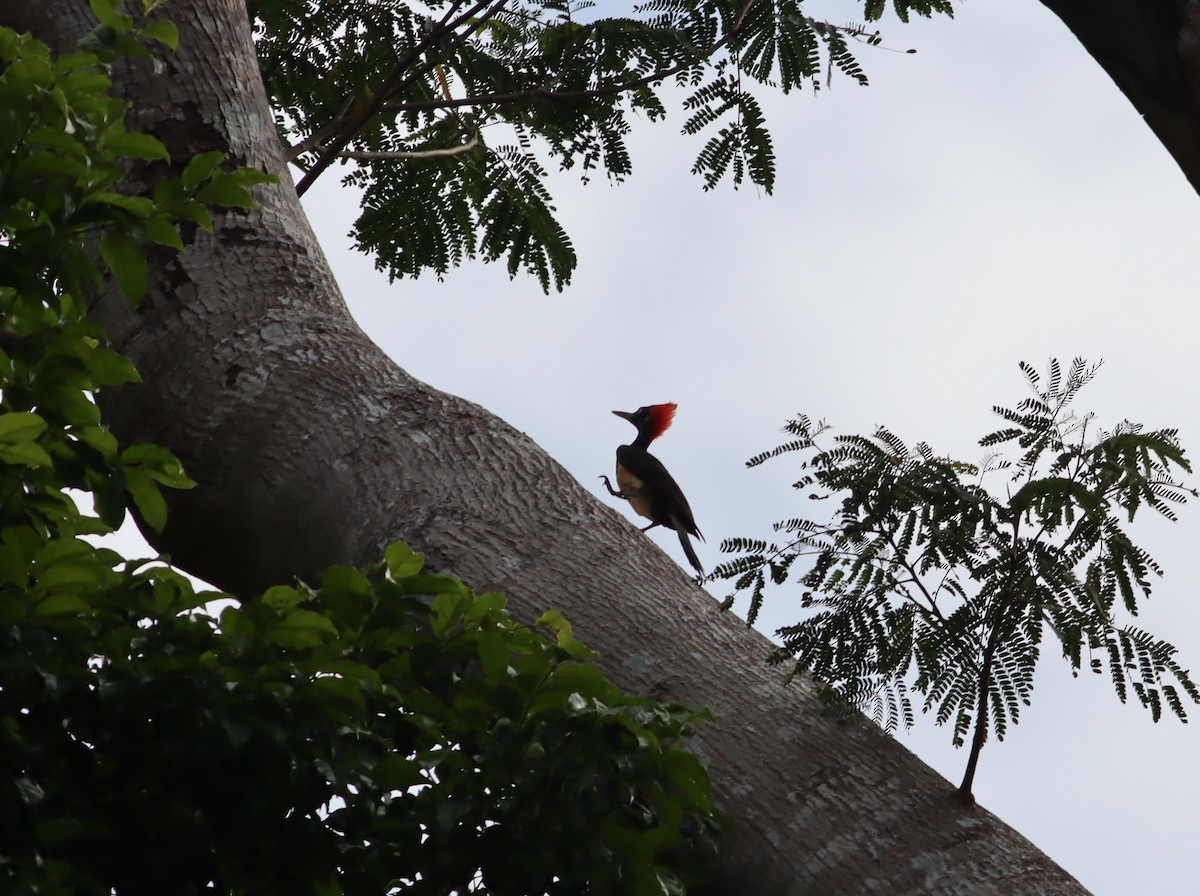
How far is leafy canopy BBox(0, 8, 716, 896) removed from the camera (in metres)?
1.74

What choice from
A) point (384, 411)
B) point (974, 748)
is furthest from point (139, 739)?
point (974, 748)

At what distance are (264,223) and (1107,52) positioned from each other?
8.07 feet

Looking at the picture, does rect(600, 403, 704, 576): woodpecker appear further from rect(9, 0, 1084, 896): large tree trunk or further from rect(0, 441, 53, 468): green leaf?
rect(0, 441, 53, 468): green leaf

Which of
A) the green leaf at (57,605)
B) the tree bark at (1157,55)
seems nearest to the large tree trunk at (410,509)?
the green leaf at (57,605)

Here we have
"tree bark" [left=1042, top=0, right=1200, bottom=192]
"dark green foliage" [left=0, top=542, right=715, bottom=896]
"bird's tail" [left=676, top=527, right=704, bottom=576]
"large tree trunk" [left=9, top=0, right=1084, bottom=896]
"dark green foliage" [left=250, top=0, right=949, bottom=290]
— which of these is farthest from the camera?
Result: "bird's tail" [left=676, top=527, right=704, bottom=576]

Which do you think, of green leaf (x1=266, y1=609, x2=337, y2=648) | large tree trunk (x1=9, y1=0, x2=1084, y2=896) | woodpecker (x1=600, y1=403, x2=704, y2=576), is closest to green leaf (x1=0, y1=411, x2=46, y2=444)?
green leaf (x1=266, y1=609, x2=337, y2=648)

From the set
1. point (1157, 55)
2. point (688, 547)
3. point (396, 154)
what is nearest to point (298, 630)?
point (1157, 55)

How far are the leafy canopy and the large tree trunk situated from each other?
16.2 inches

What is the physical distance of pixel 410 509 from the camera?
2.72 metres

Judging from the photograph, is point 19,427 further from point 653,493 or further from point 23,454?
point 653,493

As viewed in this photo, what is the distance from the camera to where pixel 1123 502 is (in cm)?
260

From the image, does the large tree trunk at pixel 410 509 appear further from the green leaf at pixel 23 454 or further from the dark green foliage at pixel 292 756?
the green leaf at pixel 23 454

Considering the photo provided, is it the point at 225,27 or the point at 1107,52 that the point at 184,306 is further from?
the point at 1107,52

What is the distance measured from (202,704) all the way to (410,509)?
3.27ft
